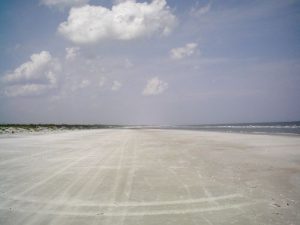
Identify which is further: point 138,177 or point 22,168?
point 22,168

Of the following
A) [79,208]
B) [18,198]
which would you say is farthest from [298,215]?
[18,198]

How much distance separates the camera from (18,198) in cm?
672

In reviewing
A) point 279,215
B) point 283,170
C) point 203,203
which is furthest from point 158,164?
point 279,215

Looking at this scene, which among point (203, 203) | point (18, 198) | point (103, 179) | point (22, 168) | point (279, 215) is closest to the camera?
point (279, 215)

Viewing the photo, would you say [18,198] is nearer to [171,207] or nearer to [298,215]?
[171,207]

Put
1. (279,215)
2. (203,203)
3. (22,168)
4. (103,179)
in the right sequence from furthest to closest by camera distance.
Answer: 1. (22,168)
2. (103,179)
3. (203,203)
4. (279,215)

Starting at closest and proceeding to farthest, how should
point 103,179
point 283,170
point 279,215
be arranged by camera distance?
point 279,215
point 103,179
point 283,170

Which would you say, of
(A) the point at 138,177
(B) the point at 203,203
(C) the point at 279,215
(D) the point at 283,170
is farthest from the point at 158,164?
(C) the point at 279,215

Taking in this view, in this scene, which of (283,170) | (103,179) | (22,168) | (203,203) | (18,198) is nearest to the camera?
(203,203)

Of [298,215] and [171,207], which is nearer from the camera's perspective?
[298,215]

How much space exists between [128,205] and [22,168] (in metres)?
6.65

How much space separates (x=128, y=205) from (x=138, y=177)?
2.94 m

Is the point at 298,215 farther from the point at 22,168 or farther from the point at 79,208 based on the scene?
the point at 22,168

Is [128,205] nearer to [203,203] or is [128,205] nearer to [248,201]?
[203,203]
